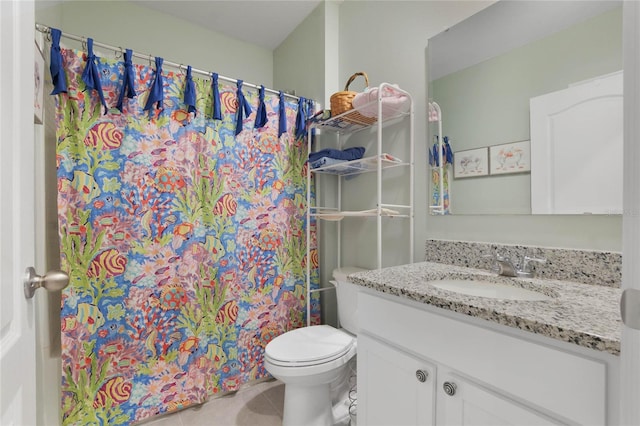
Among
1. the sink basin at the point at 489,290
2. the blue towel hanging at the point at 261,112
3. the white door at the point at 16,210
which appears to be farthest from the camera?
the blue towel hanging at the point at 261,112

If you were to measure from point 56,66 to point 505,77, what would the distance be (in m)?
1.98

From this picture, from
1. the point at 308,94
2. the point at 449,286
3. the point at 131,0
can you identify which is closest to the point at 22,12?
the point at 449,286

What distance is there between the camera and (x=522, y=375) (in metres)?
0.65

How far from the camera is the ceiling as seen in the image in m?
2.05

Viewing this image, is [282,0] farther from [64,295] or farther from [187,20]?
[64,295]

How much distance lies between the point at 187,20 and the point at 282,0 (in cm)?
80

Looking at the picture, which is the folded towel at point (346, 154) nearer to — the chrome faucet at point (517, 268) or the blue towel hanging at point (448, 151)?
the blue towel hanging at point (448, 151)

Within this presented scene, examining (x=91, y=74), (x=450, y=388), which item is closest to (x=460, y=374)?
(x=450, y=388)

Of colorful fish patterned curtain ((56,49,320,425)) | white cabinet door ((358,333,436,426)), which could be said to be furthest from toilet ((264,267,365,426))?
colorful fish patterned curtain ((56,49,320,425))

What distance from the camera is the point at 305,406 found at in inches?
54.1

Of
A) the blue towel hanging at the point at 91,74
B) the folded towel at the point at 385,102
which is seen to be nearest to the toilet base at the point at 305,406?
the folded towel at the point at 385,102

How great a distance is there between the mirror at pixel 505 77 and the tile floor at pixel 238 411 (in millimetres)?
1439

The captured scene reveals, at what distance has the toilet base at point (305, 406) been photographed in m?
1.37

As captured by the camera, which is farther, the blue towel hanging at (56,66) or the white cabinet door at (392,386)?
the blue towel hanging at (56,66)
